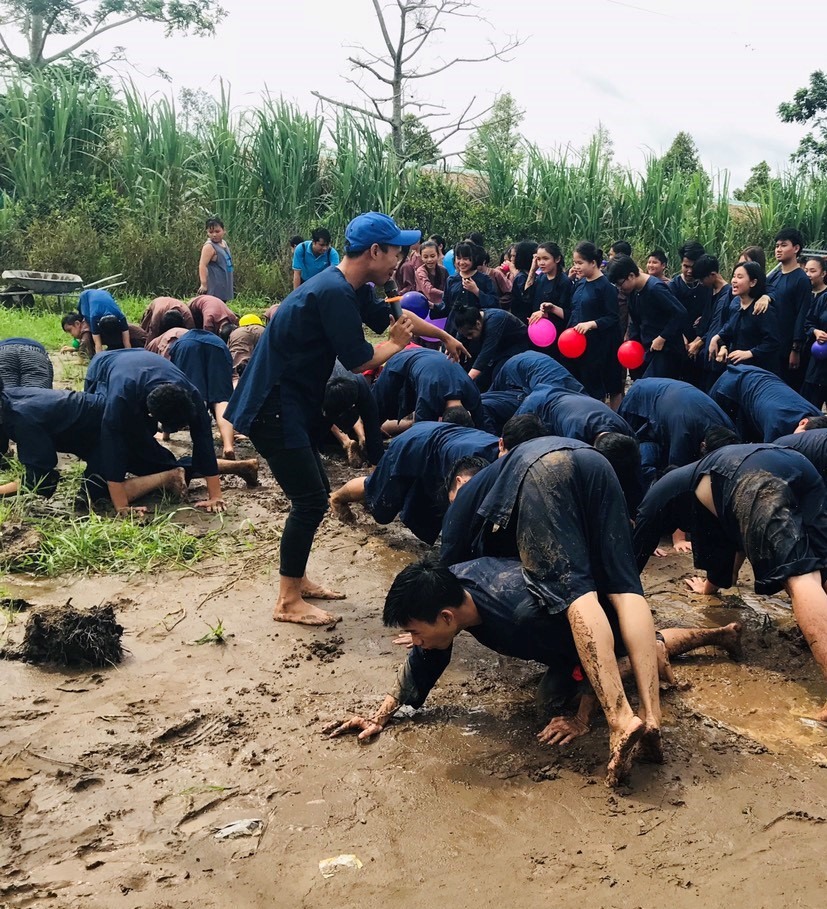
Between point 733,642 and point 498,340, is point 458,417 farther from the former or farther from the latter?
point 733,642

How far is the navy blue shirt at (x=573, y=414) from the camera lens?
17.2ft

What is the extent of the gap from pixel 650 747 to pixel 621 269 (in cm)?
455

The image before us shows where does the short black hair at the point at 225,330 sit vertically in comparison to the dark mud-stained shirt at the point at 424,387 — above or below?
above

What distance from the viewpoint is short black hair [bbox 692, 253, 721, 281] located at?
24.5 ft

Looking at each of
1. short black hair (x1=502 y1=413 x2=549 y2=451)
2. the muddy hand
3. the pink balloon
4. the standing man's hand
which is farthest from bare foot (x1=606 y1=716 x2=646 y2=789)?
the pink balloon

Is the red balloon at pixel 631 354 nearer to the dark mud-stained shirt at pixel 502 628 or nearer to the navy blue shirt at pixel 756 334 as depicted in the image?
the navy blue shirt at pixel 756 334

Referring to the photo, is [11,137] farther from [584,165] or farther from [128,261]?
[584,165]

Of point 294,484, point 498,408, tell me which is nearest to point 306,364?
point 294,484

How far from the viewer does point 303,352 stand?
4270mm

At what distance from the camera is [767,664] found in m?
4.18

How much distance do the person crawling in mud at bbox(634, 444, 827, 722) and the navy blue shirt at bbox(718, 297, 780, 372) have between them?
2891 mm

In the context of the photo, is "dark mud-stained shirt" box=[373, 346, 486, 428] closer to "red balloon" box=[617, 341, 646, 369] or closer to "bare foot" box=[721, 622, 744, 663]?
"red balloon" box=[617, 341, 646, 369]

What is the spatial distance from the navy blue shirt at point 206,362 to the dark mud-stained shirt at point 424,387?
1.23 m

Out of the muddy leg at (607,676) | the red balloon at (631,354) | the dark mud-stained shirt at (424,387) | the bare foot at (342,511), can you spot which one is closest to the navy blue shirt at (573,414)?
the dark mud-stained shirt at (424,387)
